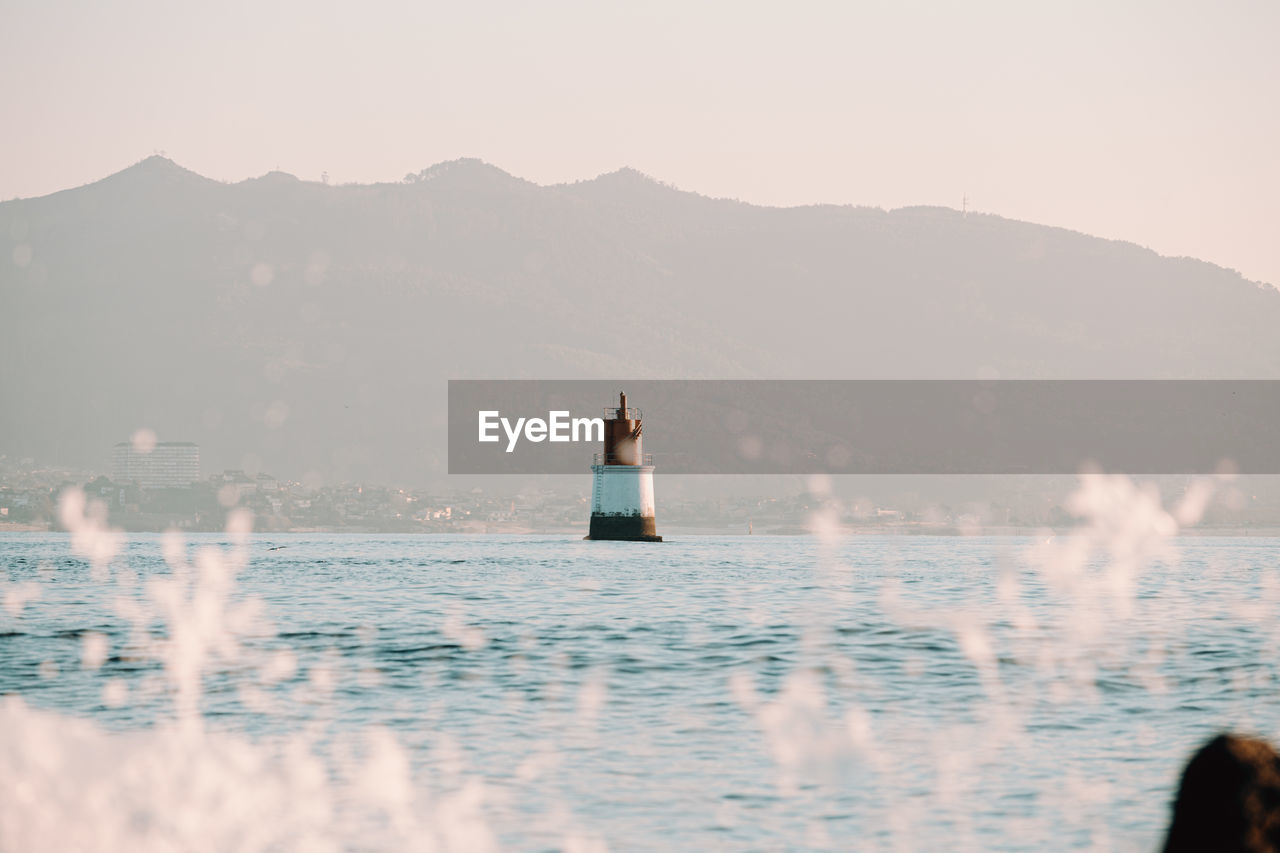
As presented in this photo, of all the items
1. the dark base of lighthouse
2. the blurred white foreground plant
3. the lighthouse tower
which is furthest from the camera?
the dark base of lighthouse

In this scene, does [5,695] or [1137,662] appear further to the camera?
[1137,662]

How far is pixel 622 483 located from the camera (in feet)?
335

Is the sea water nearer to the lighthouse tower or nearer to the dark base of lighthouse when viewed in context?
the lighthouse tower

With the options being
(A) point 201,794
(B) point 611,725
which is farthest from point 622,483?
(A) point 201,794

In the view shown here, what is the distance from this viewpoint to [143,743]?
18.1 metres

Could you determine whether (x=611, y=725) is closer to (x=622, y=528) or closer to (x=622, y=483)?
(x=622, y=483)

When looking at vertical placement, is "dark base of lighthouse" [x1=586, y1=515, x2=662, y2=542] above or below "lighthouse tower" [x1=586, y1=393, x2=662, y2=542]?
below

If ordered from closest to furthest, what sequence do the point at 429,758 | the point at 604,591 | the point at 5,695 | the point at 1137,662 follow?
1. the point at 429,758
2. the point at 5,695
3. the point at 1137,662
4. the point at 604,591

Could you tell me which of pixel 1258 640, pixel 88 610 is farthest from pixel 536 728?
pixel 88 610

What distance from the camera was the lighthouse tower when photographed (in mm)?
100000

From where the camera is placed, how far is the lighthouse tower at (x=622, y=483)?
328 ft

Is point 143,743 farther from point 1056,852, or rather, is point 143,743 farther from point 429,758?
point 1056,852

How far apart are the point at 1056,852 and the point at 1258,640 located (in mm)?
24696

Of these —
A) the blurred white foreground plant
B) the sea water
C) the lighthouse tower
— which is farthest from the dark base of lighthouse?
the blurred white foreground plant
